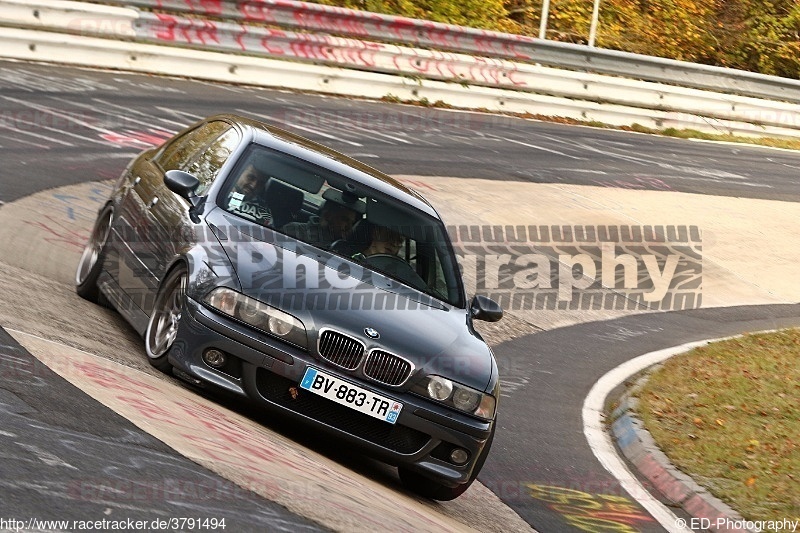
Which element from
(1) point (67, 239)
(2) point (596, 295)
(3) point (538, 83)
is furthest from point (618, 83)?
(1) point (67, 239)

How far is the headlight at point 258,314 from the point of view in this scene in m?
6.89

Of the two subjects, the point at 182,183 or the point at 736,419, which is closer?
the point at 182,183

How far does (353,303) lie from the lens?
724 cm

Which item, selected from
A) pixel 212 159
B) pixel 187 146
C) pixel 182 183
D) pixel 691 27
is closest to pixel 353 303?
pixel 182 183

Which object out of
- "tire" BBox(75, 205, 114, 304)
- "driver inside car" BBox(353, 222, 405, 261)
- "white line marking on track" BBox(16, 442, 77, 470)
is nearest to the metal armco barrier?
"tire" BBox(75, 205, 114, 304)

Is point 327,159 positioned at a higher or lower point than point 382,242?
higher

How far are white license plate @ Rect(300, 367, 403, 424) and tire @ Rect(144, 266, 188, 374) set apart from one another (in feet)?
2.93

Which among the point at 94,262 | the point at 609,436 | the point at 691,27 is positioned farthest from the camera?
the point at 691,27

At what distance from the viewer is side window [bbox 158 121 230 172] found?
29.5ft

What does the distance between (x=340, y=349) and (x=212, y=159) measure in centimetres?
229

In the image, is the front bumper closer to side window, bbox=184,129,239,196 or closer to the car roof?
side window, bbox=184,129,239,196

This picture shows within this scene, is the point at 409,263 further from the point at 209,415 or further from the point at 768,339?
the point at 768,339

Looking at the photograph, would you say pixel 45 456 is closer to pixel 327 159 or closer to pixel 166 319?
pixel 166 319

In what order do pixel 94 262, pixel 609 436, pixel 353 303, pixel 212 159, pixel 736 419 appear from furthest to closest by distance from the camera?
Answer: pixel 736 419
pixel 609 436
pixel 94 262
pixel 212 159
pixel 353 303
